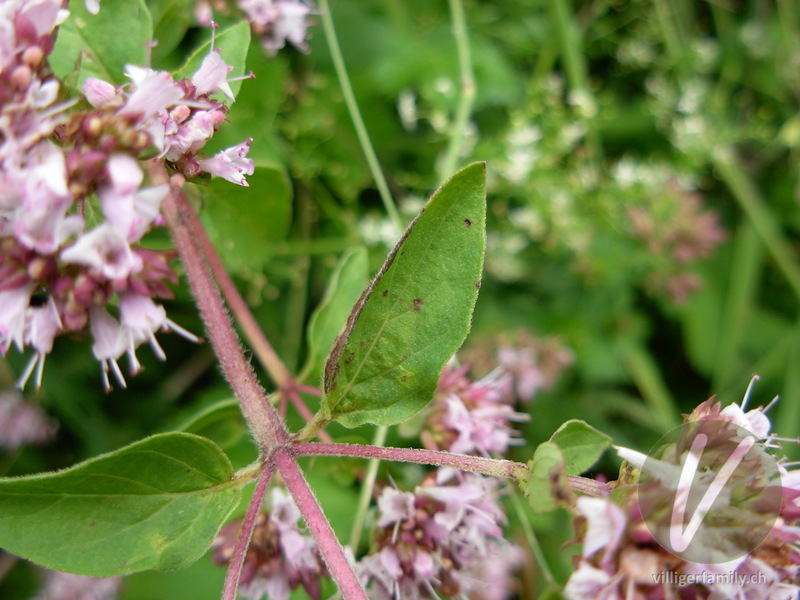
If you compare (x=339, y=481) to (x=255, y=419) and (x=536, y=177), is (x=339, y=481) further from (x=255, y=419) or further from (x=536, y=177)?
(x=536, y=177)

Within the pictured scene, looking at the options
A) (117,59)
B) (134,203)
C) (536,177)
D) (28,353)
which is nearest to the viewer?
(134,203)

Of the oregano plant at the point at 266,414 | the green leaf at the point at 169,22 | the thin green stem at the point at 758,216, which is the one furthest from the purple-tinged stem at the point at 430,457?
the thin green stem at the point at 758,216

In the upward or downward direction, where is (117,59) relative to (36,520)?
upward

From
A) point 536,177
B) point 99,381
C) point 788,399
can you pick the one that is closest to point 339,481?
point 99,381

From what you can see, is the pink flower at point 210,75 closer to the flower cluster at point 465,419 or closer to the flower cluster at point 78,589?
the flower cluster at point 465,419

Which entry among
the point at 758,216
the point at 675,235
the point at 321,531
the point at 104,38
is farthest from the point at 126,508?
the point at 758,216

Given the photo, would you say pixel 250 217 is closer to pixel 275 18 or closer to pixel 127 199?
pixel 275 18

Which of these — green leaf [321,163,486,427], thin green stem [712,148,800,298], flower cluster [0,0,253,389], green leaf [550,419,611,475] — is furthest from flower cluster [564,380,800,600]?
thin green stem [712,148,800,298]
